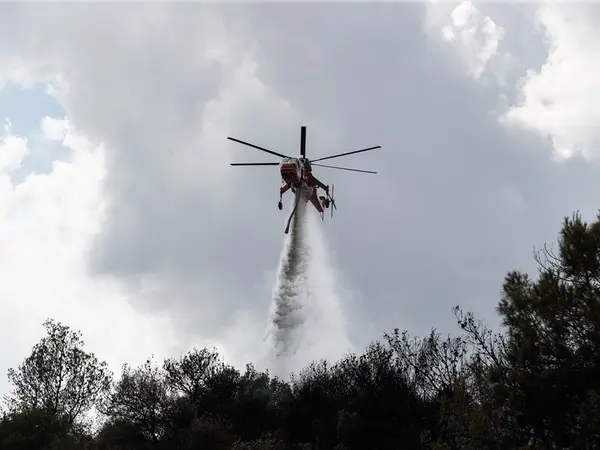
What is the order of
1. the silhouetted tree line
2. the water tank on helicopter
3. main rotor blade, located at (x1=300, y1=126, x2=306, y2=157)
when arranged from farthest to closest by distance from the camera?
main rotor blade, located at (x1=300, y1=126, x2=306, y2=157), the water tank on helicopter, the silhouetted tree line

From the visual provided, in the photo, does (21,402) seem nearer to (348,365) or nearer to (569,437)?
(348,365)

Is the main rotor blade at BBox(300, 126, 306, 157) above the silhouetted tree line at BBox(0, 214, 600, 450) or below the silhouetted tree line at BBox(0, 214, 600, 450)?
above

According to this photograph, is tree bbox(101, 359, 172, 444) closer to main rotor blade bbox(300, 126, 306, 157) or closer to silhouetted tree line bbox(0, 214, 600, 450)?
silhouetted tree line bbox(0, 214, 600, 450)

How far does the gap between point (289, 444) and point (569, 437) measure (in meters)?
33.2

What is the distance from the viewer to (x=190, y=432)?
5903 centimetres

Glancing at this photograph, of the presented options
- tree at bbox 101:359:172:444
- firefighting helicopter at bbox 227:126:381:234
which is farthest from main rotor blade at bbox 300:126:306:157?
tree at bbox 101:359:172:444

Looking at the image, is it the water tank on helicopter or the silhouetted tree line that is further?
the water tank on helicopter

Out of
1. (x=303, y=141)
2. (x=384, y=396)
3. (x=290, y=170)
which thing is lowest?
(x=384, y=396)

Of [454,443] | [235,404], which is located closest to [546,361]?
[454,443]

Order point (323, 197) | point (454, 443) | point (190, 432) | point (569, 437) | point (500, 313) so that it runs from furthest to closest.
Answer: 1. point (323, 197)
2. point (190, 432)
3. point (454, 443)
4. point (500, 313)
5. point (569, 437)

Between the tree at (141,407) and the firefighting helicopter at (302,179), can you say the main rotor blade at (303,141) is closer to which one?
the firefighting helicopter at (302,179)

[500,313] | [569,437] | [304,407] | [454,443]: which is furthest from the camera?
[304,407]

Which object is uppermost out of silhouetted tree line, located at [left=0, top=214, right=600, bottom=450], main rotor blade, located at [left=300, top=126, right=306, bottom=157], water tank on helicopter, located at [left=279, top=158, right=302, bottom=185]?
main rotor blade, located at [left=300, top=126, right=306, bottom=157]

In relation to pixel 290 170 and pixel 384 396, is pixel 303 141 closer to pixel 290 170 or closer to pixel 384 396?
pixel 290 170
